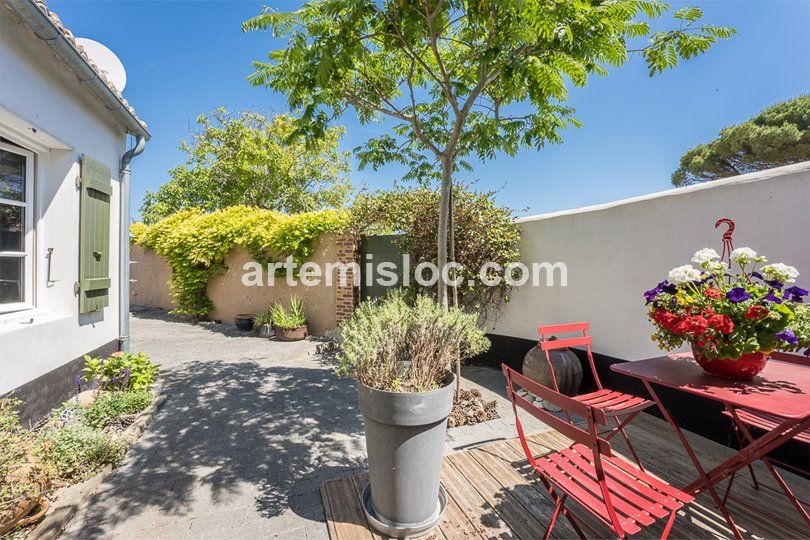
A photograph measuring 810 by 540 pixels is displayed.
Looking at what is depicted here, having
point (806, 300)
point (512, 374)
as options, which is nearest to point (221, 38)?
point (512, 374)

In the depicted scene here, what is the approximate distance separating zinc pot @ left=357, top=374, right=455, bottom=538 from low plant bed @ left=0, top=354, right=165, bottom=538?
2.00 meters

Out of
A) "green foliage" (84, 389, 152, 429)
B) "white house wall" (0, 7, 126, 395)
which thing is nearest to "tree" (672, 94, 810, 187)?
"white house wall" (0, 7, 126, 395)

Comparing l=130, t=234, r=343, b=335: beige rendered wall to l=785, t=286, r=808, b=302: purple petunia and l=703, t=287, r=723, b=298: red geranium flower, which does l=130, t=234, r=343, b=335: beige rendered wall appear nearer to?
l=703, t=287, r=723, b=298: red geranium flower

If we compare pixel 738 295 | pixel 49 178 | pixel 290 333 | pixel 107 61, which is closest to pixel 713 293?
pixel 738 295

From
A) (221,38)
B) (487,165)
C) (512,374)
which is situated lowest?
(512,374)

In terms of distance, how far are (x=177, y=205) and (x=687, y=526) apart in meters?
23.4

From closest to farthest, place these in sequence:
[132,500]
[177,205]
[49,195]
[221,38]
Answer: [132,500]
[49,195]
[221,38]
[177,205]

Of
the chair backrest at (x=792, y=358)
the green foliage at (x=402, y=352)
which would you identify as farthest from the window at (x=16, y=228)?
the chair backrest at (x=792, y=358)

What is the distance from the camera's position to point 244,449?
3102 mm

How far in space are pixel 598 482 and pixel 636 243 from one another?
301 cm

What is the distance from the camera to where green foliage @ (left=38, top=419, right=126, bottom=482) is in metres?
2.47

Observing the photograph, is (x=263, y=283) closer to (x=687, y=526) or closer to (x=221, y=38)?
(x=221, y=38)

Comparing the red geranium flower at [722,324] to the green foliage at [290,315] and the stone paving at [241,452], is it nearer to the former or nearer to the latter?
the stone paving at [241,452]

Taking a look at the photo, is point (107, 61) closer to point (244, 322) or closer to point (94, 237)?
point (94, 237)
